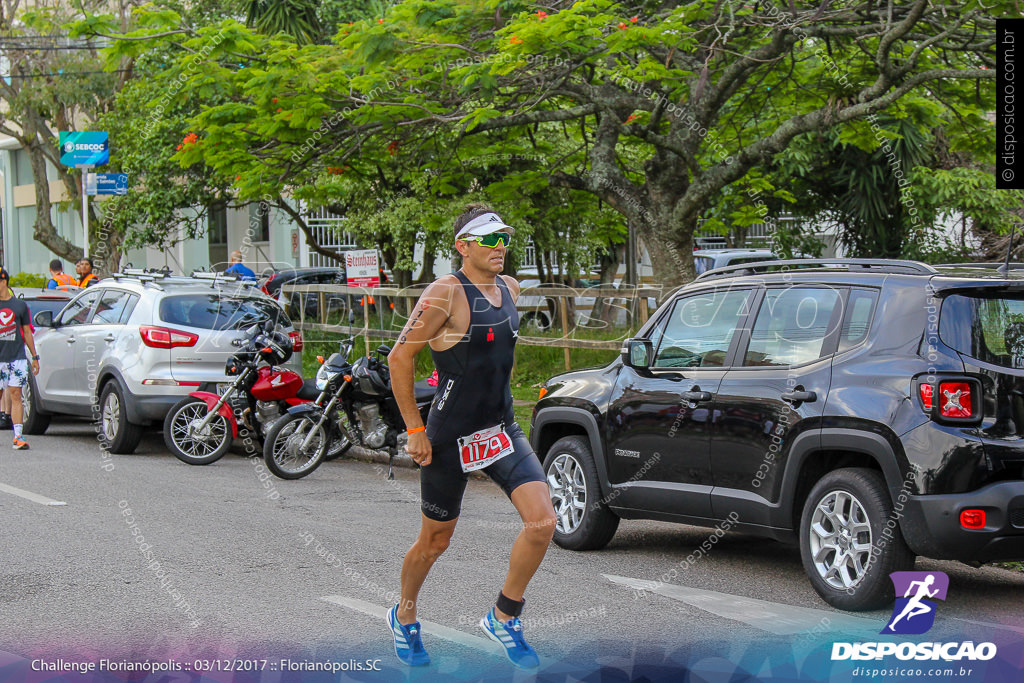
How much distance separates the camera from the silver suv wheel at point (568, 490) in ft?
25.3

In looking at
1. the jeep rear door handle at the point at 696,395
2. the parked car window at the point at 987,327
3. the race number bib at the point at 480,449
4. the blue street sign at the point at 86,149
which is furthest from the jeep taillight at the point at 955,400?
the blue street sign at the point at 86,149

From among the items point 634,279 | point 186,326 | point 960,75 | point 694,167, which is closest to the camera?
point 960,75

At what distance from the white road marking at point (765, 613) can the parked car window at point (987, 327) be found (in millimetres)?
1413

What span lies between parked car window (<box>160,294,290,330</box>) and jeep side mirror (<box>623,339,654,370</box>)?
6.15 metres

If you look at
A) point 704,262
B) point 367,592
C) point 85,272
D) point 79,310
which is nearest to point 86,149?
point 85,272

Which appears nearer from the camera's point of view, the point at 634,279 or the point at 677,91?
the point at 677,91

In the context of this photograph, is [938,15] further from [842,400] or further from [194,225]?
[194,225]

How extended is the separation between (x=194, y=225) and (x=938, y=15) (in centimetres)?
1827

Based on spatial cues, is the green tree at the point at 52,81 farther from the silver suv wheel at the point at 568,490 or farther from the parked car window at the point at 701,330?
the parked car window at the point at 701,330

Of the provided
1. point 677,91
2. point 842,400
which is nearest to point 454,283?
point 842,400

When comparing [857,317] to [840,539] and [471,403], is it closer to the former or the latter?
[840,539]

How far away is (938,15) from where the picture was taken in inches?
506

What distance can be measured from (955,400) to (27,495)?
7176 millimetres

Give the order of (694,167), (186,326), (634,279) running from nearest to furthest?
(186,326)
(694,167)
(634,279)
